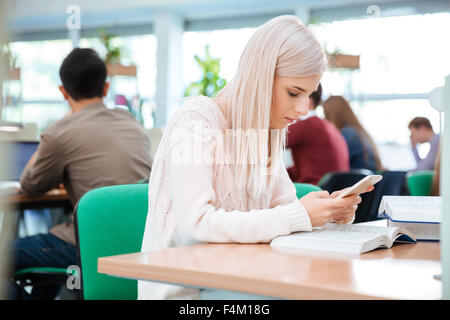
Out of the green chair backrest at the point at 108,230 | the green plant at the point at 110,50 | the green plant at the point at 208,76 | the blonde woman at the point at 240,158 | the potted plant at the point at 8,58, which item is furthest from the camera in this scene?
the green plant at the point at 110,50

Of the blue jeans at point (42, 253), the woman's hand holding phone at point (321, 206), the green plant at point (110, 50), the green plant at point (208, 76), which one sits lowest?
the blue jeans at point (42, 253)

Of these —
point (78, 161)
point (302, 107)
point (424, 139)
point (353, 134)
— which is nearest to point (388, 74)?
point (424, 139)

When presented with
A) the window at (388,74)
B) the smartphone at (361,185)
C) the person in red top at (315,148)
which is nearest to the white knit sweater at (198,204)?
the smartphone at (361,185)

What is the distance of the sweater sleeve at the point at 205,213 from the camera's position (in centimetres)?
105

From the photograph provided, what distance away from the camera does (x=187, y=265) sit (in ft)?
2.67

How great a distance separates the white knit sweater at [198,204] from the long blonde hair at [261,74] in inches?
1.3

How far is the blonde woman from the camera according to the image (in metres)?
1.07

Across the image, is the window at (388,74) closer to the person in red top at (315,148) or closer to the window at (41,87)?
the person in red top at (315,148)

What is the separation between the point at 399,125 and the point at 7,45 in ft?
18.7

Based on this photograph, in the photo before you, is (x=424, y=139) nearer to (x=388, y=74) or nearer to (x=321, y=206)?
(x=388, y=74)

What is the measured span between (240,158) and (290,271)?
50 centimetres

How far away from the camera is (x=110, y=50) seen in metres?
6.87

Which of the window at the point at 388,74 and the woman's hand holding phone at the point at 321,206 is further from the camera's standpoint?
the window at the point at 388,74
